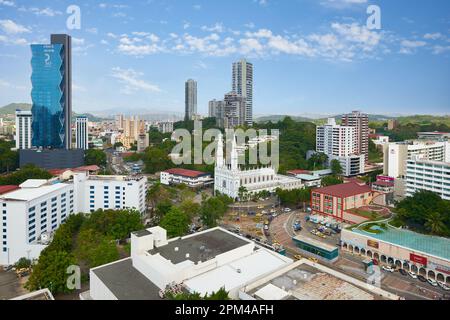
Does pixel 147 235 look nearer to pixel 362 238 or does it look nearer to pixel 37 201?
pixel 37 201

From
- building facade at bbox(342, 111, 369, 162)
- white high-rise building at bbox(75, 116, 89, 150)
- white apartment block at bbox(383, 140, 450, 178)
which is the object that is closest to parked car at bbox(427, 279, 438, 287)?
white apartment block at bbox(383, 140, 450, 178)

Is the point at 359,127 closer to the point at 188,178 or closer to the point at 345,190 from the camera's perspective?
the point at 345,190

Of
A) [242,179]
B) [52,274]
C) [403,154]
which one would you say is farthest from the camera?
[403,154]

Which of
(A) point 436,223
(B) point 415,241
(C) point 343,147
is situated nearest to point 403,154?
Answer: (C) point 343,147

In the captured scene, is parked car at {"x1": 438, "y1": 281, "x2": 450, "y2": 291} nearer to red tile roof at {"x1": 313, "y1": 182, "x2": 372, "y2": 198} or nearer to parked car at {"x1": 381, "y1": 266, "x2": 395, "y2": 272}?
parked car at {"x1": 381, "y1": 266, "x2": 395, "y2": 272}

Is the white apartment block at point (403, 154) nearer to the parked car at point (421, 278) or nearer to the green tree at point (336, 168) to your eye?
the green tree at point (336, 168)

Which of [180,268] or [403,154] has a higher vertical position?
[403,154]

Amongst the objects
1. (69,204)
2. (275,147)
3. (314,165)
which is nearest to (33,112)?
(69,204)

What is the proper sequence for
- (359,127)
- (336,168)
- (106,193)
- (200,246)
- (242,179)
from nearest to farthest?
1. (200,246)
2. (106,193)
3. (242,179)
4. (336,168)
5. (359,127)
